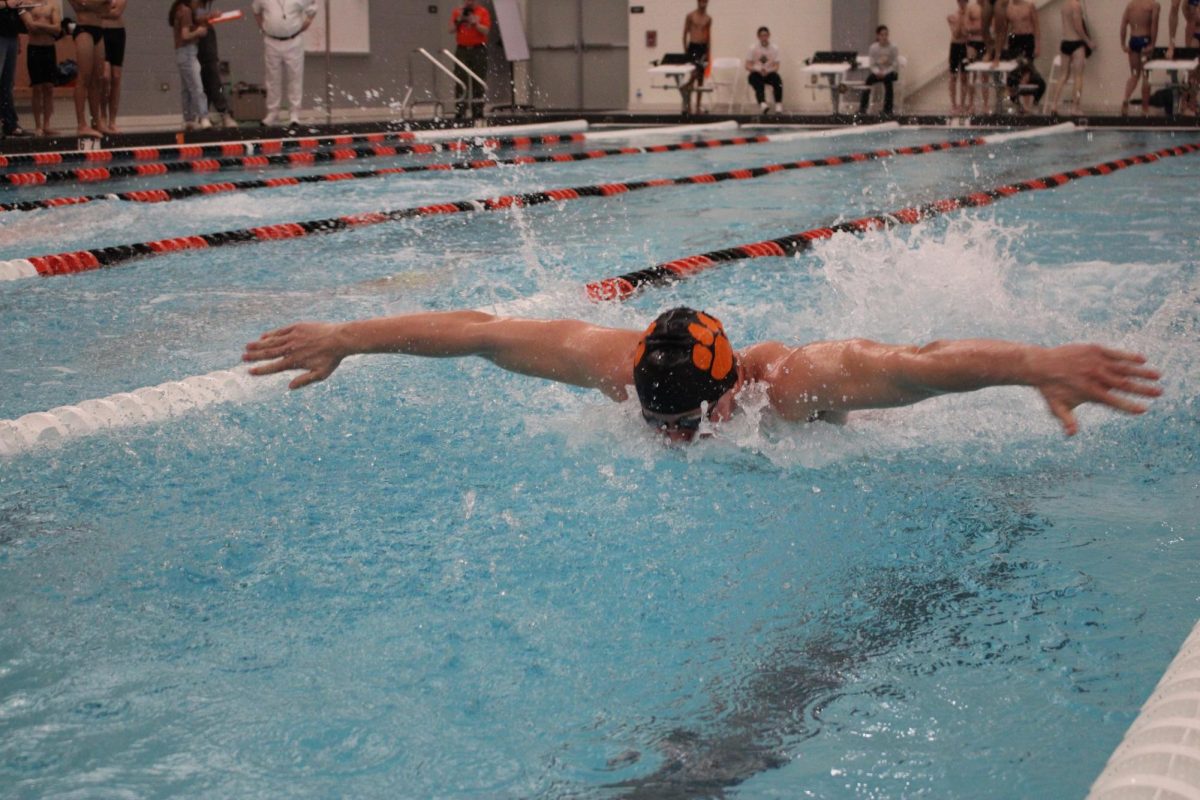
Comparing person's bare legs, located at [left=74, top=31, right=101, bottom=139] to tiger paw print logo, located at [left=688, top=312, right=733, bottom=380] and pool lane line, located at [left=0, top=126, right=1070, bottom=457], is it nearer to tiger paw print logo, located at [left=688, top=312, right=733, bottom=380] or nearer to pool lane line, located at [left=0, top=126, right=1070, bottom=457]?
pool lane line, located at [left=0, top=126, right=1070, bottom=457]

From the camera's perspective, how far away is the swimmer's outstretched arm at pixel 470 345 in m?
3.04

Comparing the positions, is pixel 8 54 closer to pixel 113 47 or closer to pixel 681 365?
pixel 113 47

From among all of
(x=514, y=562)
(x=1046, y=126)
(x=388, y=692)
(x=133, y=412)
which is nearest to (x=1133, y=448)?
(x=514, y=562)

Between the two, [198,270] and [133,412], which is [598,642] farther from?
[198,270]

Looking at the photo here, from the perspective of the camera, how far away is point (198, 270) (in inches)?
250

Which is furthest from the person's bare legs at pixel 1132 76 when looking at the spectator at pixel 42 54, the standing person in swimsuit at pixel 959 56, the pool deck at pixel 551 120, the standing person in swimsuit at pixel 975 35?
the spectator at pixel 42 54

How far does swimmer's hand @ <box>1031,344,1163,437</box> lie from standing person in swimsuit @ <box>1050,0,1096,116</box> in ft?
48.5

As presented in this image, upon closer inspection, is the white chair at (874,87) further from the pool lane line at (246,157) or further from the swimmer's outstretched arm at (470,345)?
the swimmer's outstretched arm at (470,345)

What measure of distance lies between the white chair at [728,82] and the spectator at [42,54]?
1119 cm

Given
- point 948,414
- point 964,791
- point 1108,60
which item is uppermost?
point 1108,60

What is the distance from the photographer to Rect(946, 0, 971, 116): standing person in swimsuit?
16.3 metres

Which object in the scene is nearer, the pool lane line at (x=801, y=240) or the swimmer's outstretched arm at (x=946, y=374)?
the swimmer's outstretched arm at (x=946, y=374)

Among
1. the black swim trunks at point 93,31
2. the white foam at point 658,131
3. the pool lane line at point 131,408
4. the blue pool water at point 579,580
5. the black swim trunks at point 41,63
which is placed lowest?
the blue pool water at point 579,580

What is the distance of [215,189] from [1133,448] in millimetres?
7184
